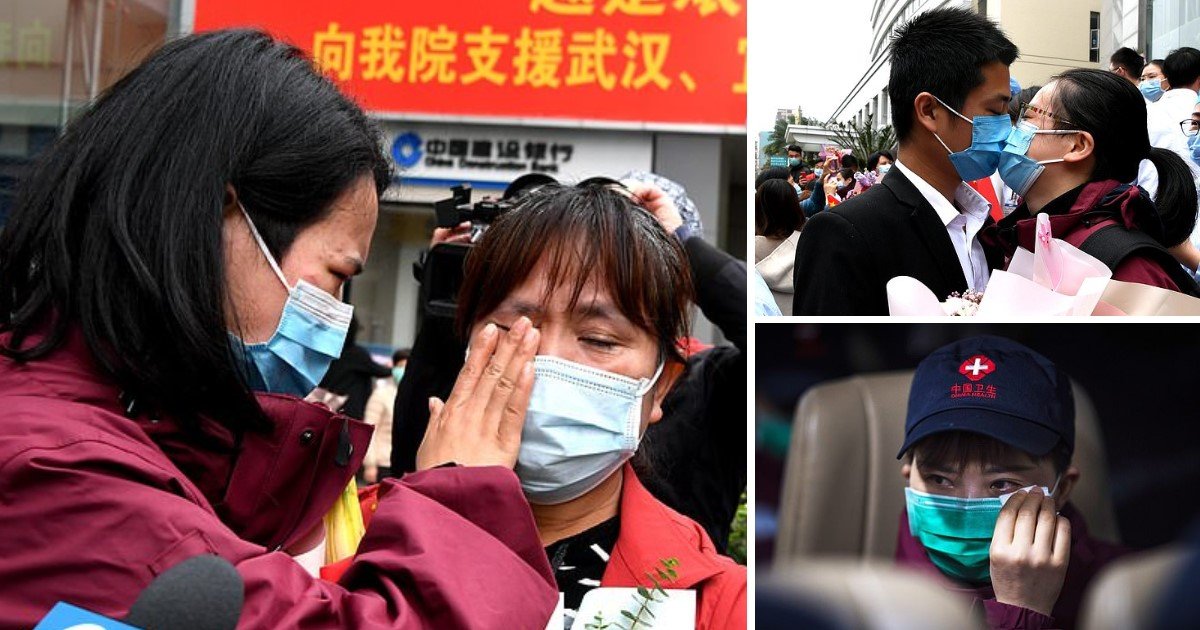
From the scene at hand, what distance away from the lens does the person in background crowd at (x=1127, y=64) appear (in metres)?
1.40

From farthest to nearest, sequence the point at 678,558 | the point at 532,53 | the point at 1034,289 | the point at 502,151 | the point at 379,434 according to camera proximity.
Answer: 1. the point at 502,151
2. the point at 532,53
3. the point at 379,434
4. the point at 678,558
5. the point at 1034,289

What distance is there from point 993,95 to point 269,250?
2.99ft

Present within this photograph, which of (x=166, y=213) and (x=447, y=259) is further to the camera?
(x=447, y=259)

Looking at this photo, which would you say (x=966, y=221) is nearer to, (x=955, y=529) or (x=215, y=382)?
(x=955, y=529)

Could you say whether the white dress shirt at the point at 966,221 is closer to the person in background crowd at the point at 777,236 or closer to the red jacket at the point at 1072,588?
the person in background crowd at the point at 777,236

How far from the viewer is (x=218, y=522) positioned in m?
1.11

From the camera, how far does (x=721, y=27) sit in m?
7.48

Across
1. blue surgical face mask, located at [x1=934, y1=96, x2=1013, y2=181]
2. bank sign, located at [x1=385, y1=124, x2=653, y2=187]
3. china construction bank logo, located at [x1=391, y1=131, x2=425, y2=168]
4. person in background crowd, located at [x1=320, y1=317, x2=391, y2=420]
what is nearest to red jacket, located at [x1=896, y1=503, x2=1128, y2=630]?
blue surgical face mask, located at [x1=934, y1=96, x2=1013, y2=181]

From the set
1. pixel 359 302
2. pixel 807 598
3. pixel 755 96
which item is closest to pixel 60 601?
pixel 807 598

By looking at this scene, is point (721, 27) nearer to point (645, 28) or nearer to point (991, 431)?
point (645, 28)

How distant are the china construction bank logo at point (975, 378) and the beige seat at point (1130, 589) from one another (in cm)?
24

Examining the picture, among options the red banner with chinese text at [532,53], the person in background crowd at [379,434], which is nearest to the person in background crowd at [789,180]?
the person in background crowd at [379,434]

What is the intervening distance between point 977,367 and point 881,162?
32cm

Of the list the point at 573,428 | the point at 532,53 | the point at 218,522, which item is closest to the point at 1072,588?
the point at 573,428
